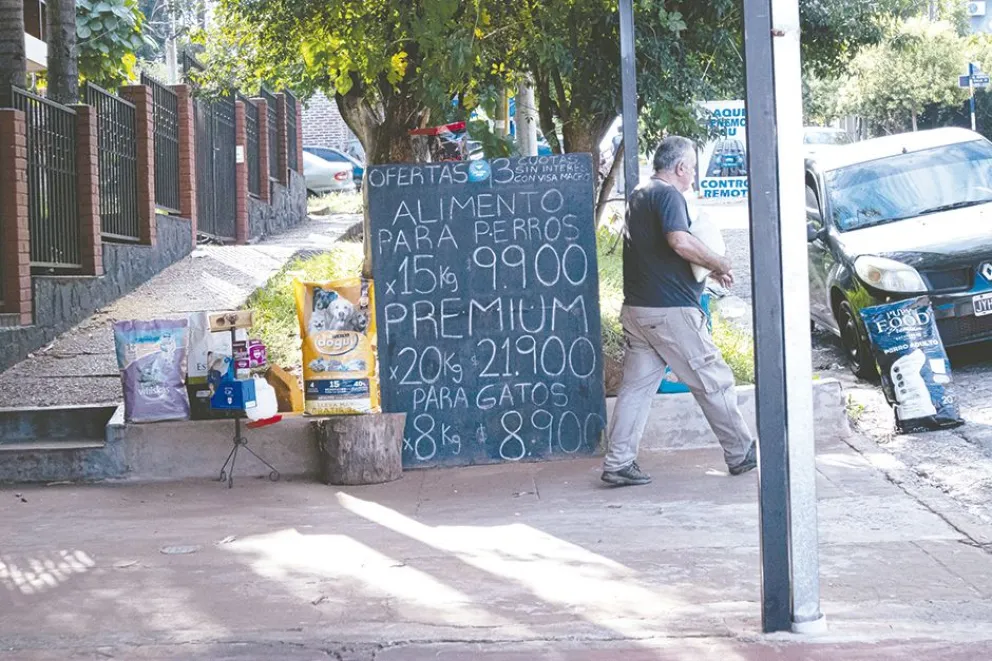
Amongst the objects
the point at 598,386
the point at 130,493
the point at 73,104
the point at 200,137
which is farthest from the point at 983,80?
the point at 130,493

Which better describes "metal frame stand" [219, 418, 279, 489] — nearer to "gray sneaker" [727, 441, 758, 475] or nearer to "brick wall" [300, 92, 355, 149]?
"gray sneaker" [727, 441, 758, 475]

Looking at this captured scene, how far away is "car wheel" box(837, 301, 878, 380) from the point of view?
10.8 metres

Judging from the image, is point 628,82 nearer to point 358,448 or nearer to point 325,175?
point 358,448

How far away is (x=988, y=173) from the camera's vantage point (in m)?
11.7

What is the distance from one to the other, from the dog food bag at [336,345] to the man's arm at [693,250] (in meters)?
2.05

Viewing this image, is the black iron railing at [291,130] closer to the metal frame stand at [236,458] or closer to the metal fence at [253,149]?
the metal fence at [253,149]

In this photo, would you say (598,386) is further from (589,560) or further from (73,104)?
(73,104)

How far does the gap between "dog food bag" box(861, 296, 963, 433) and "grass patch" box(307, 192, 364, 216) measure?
19485mm

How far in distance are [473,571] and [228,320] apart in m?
3.04

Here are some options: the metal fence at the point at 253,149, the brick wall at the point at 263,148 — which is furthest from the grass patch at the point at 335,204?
the metal fence at the point at 253,149

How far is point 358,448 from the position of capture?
8.21m

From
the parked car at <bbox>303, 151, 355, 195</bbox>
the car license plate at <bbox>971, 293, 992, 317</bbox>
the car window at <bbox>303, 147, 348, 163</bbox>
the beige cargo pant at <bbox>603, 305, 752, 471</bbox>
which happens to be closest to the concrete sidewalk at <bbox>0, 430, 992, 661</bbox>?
the beige cargo pant at <bbox>603, 305, 752, 471</bbox>

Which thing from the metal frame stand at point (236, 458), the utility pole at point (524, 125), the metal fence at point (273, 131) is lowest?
the metal frame stand at point (236, 458)

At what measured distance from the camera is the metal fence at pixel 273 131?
80.1 feet
